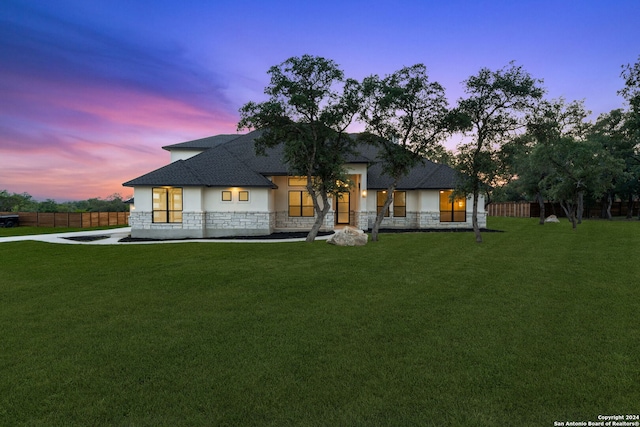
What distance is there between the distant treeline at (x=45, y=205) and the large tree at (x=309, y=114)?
1488 inches

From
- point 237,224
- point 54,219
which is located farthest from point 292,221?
point 54,219

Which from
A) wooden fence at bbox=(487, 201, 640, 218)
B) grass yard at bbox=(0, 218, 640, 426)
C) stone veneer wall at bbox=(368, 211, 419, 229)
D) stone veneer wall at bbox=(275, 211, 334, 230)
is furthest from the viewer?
wooden fence at bbox=(487, 201, 640, 218)

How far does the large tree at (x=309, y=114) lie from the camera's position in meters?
14.9

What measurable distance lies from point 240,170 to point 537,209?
4044 cm

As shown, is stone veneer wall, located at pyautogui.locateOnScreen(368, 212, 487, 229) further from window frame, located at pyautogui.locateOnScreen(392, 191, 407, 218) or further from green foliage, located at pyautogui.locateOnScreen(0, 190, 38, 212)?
green foliage, located at pyautogui.locateOnScreen(0, 190, 38, 212)

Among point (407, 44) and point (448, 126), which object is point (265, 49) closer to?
point (407, 44)

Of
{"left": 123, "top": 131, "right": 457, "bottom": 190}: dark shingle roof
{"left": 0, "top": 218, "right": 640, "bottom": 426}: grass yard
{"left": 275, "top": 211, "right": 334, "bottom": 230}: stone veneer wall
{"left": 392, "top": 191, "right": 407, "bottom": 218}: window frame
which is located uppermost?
{"left": 123, "top": 131, "right": 457, "bottom": 190}: dark shingle roof

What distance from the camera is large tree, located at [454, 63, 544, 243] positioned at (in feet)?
46.6

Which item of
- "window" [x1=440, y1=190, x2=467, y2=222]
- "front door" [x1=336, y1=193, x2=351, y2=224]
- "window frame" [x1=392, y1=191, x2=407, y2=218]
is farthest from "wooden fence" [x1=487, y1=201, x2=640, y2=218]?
"front door" [x1=336, y1=193, x2=351, y2=224]

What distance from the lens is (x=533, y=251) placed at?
41.0ft

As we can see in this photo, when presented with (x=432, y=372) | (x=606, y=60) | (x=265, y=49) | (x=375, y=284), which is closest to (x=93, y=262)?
(x=375, y=284)

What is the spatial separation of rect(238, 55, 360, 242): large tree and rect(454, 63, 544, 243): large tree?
5.58 metres

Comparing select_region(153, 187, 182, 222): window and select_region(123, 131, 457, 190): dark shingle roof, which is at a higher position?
select_region(123, 131, 457, 190): dark shingle roof

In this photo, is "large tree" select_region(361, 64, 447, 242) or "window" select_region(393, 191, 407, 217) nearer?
"large tree" select_region(361, 64, 447, 242)
